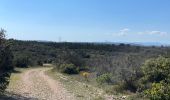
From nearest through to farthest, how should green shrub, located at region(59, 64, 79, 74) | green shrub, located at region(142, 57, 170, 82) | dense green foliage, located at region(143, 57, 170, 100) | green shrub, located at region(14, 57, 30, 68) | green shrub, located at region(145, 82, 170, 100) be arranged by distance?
green shrub, located at region(145, 82, 170, 100) → dense green foliage, located at region(143, 57, 170, 100) → green shrub, located at region(142, 57, 170, 82) → green shrub, located at region(59, 64, 79, 74) → green shrub, located at region(14, 57, 30, 68)

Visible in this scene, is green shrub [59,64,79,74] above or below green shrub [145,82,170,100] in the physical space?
below

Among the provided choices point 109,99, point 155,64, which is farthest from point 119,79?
point 109,99

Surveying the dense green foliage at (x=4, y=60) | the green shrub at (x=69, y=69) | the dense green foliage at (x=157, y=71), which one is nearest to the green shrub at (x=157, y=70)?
the dense green foliage at (x=157, y=71)

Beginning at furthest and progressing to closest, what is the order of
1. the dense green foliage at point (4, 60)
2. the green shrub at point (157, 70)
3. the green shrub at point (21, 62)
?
1. the green shrub at point (21, 62)
2. the green shrub at point (157, 70)
3. the dense green foliage at point (4, 60)

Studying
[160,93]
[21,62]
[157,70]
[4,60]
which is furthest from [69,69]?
[160,93]

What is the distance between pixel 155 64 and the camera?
94.3 feet

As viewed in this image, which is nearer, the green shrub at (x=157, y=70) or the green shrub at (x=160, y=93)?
Answer: the green shrub at (x=160, y=93)

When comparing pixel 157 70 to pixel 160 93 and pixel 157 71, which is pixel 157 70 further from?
pixel 160 93

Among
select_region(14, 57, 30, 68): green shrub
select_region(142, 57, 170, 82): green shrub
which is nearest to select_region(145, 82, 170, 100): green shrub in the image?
select_region(142, 57, 170, 82): green shrub

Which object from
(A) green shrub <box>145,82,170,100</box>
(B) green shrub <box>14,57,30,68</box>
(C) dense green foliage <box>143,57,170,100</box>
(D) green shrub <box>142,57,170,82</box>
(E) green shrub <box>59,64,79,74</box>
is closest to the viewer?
(A) green shrub <box>145,82,170,100</box>

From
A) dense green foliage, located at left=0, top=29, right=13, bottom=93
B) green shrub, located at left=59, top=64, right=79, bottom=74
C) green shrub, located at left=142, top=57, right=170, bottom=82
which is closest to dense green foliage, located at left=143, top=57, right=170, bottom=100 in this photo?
green shrub, located at left=142, top=57, right=170, bottom=82

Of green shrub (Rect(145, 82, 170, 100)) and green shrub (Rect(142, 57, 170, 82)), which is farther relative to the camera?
green shrub (Rect(142, 57, 170, 82))

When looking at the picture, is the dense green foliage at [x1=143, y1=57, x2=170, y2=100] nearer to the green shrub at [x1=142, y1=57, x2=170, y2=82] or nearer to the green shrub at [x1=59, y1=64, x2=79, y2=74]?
the green shrub at [x1=142, y1=57, x2=170, y2=82]

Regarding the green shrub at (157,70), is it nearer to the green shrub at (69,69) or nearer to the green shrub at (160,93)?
the green shrub at (160,93)
